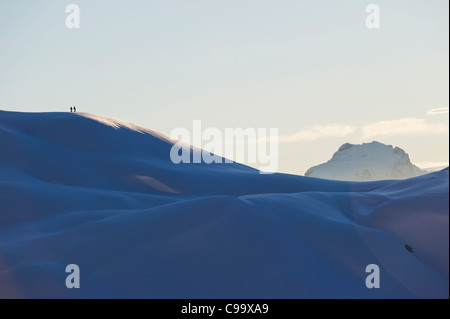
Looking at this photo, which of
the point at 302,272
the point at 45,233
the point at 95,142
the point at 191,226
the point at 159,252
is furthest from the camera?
the point at 95,142

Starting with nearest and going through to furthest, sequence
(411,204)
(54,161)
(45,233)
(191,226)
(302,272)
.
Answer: (302,272)
(191,226)
(411,204)
(45,233)
(54,161)

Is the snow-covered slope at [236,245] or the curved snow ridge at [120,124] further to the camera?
the curved snow ridge at [120,124]

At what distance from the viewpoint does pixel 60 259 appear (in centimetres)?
1702

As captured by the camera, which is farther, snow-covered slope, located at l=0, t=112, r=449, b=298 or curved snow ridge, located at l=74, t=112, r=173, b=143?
curved snow ridge, located at l=74, t=112, r=173, b=143

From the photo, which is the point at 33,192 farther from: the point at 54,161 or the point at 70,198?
the point at 54,161

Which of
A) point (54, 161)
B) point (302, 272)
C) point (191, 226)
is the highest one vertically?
point (54, 161)

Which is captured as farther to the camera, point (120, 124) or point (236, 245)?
point (120, 124)

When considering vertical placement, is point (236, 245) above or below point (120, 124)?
below

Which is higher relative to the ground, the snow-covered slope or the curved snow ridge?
the curved snow ridge

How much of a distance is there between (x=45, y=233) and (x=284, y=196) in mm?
7959

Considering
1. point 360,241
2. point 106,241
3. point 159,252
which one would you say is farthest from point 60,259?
point 360,241

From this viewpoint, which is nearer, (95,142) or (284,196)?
(284,196)

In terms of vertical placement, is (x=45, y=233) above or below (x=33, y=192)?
below

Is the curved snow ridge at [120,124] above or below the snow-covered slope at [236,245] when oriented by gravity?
above
